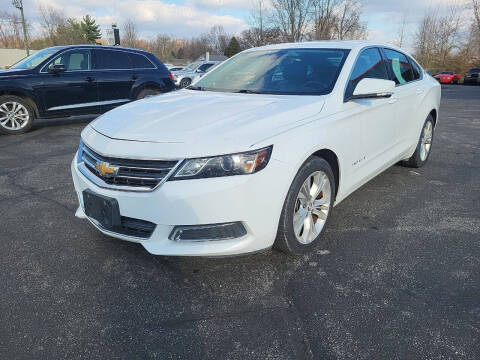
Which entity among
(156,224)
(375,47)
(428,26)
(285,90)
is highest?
(428,26)

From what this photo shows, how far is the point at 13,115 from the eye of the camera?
6984 mm

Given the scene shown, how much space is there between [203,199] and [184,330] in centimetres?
73

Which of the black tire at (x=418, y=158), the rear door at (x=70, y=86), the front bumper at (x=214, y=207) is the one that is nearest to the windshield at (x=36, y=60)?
the rear door at (x=70, y=86)

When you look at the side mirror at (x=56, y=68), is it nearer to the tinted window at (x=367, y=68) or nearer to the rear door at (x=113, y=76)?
the rear door at (x=113, y=76)

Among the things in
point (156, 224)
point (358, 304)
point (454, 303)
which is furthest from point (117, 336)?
point (454, 303)

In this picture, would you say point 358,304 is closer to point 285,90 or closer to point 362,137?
point 362,137

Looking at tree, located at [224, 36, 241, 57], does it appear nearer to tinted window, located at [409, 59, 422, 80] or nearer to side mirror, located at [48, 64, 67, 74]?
side mirror, located at [48, 64, 67, 74]

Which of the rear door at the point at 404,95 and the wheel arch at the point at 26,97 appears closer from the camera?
the rear door at the point at 404,95

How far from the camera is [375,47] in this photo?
3717 millimetres

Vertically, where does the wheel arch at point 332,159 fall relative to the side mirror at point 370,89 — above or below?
below

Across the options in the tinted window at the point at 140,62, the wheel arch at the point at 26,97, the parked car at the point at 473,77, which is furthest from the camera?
the parked car at the point at 473,77

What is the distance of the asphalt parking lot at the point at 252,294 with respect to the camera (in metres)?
1.89

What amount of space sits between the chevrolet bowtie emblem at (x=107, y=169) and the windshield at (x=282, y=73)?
1485 millimetres

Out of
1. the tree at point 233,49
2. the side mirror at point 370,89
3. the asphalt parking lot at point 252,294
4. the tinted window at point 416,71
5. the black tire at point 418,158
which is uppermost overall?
the tree at point 233,49
